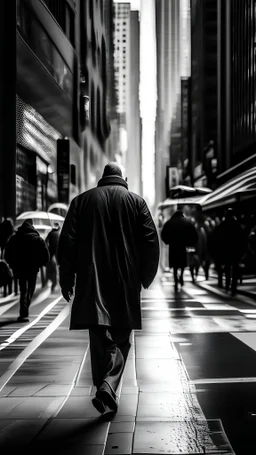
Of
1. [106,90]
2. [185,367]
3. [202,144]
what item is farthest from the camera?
[202,144]

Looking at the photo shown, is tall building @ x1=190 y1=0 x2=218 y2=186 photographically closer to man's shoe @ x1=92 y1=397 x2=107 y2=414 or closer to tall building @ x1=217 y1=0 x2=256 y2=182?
tall building @ x1=217 y1=0 x2=256 y2=182

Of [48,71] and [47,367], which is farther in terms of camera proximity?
[48,71]

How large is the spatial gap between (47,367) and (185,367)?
141cm

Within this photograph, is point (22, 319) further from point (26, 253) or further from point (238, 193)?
point (238, 193)

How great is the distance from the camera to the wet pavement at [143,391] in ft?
→ 15.7

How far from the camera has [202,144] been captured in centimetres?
8494

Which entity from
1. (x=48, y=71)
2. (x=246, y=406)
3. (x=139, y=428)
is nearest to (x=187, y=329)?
(x=246, y=406)

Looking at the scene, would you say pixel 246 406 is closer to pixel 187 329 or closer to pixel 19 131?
pixel 187 329

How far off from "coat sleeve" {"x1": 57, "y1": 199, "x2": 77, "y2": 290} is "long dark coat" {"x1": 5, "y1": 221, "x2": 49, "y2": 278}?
715 cm

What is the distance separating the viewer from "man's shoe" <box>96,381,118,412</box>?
5438 millimetres

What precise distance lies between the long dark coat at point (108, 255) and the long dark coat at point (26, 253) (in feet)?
23.4

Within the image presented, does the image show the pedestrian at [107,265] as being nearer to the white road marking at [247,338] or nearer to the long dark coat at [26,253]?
the white road marking at [247,338]

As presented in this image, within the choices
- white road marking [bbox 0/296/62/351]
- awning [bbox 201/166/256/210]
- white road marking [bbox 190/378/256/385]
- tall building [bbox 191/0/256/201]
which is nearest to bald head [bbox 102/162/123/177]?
white road marking [bbox 190/378/256/385]

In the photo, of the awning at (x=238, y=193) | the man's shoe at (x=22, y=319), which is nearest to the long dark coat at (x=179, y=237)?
the awning at (x=238, y=193)
